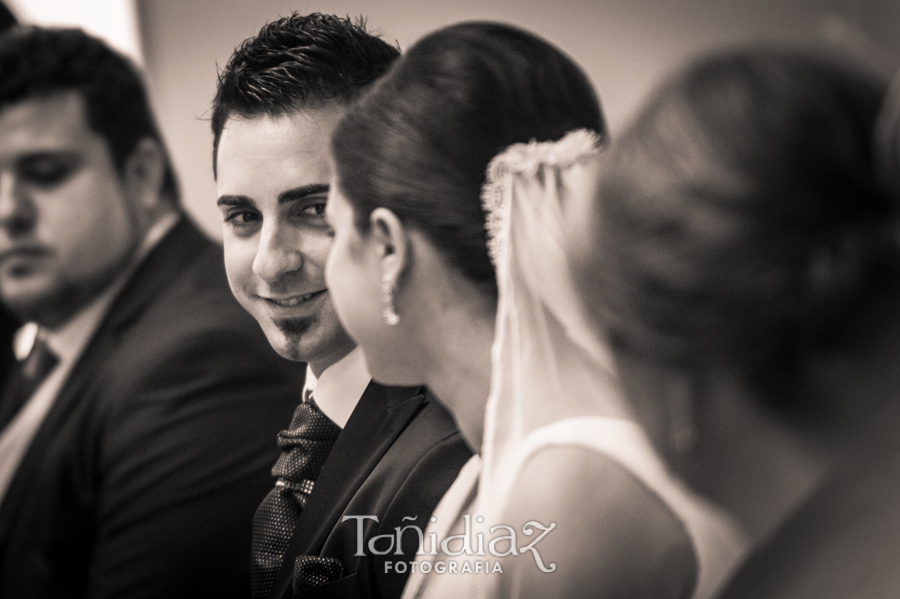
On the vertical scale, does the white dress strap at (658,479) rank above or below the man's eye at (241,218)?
below

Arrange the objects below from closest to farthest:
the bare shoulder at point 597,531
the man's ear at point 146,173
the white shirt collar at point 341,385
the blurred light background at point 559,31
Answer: the bare shoulder at point 597,531, the blurred light background at point 559,31, the white shirt collar at point 341,385, the man's ear at point 146,173

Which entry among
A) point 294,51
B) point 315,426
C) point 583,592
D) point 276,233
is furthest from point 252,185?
point 583,592

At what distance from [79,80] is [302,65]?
46 centimetres

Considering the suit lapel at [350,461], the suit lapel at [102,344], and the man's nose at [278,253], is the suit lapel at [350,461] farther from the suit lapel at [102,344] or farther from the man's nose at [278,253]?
the suit lapel at [102,344]

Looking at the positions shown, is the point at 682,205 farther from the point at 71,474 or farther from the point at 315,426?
the point at 71,474

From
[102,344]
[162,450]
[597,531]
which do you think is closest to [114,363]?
[102,344]

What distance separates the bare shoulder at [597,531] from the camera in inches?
38.8

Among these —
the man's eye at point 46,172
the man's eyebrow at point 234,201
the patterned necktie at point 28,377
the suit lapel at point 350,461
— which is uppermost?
the man's eyebrow at point 234,201

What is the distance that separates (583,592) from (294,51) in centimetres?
80

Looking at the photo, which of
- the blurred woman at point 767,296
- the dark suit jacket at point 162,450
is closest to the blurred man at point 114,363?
the dark suit jacket at point 162,450

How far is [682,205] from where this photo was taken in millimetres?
874

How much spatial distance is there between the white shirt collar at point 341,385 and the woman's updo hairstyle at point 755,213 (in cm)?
45

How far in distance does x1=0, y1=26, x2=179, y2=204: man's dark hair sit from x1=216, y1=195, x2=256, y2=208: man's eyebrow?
0.82 ft

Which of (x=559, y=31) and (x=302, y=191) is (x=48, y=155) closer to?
(x=302, y=191)
